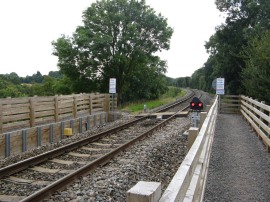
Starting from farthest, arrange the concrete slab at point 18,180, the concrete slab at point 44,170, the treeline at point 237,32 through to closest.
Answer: the treeline at point 237,32 < the concrete slab at point 44,170 < the concrete slab at point 18,180

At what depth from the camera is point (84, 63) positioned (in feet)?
99.1

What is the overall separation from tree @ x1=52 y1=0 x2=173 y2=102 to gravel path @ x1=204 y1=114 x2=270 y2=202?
20.9 m

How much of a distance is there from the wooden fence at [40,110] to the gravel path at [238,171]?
645 centimetres

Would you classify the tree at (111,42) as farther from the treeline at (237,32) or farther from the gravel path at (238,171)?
the gravel path at (238,171)

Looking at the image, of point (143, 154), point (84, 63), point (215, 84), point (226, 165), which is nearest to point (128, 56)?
point (84, 63)

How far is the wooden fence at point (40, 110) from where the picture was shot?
10273 millimetres

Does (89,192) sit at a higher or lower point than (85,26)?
lower

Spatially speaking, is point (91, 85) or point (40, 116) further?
point (91, 85)

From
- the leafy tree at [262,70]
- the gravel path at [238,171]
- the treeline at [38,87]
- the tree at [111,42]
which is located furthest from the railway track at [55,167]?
the treeline at [38,87]

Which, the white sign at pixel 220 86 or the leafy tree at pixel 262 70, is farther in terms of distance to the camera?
the white sign at pixel 220 86

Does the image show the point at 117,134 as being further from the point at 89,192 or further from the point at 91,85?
the point at 91,85

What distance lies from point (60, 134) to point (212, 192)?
8630 mm

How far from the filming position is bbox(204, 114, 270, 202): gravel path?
522 cm

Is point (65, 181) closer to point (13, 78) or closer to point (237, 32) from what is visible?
point (237, 32)
